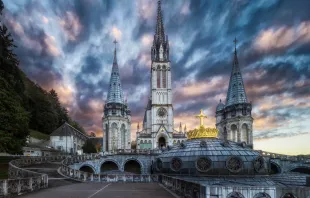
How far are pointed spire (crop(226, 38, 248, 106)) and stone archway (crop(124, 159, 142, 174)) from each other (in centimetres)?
4039

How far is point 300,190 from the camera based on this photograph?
1241 centimetres

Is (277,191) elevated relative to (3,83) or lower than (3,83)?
lower

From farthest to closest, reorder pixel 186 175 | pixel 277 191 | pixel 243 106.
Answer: pixel 243 106
pixel 186 175
pixel 277 191

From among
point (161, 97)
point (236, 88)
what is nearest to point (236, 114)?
point (236, 88)

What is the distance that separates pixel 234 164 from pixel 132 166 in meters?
50.5

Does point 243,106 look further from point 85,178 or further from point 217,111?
point 85,178

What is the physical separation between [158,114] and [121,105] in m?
14.8

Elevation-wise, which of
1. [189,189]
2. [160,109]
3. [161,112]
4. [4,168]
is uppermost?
[160,109]

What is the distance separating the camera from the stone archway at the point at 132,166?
72.0 m

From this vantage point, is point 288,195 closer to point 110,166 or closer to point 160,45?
point 110,166

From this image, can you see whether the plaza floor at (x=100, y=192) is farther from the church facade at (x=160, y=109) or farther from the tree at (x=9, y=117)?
the church facade at (x=160, y=109)

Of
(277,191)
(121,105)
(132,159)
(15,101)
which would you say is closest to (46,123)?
(121,105)

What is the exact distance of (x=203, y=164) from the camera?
25938 millimetres

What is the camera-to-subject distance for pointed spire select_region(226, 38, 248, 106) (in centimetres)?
9256
